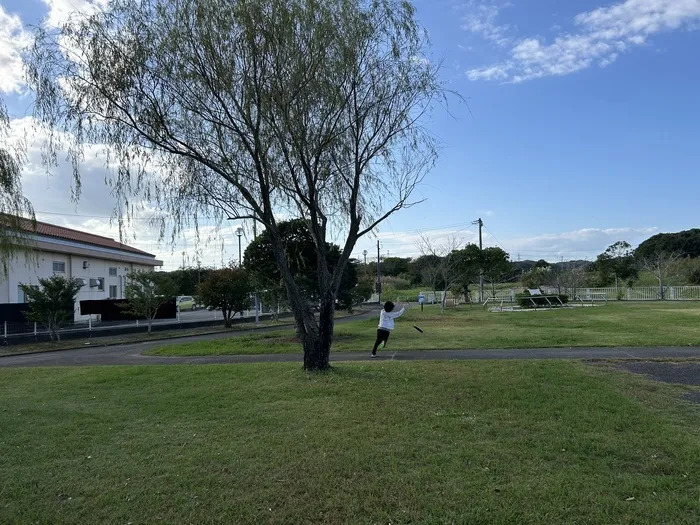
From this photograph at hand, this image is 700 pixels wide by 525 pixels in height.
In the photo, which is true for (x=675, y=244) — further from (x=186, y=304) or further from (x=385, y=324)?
(x=385, y=324)

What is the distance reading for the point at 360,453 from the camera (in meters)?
4.99

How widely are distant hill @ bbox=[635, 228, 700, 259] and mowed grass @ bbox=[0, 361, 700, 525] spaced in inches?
2580

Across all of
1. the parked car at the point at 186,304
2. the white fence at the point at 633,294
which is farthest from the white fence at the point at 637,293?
the parked car at the point at 186,304

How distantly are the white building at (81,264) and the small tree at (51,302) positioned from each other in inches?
144

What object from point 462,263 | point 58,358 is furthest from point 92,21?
point 462,263

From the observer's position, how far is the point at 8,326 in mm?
22016

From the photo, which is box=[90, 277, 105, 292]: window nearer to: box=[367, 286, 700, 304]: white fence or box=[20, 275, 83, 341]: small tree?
box=[20, 275, 83, 341]: small tree

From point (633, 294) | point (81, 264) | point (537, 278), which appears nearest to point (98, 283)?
point (81, 264)

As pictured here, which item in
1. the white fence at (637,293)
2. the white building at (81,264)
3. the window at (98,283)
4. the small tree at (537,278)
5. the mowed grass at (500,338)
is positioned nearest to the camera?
the mowed grass at (500,338)

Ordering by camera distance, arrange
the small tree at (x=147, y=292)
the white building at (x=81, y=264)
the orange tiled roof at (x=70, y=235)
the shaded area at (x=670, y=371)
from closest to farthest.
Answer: the shaded area at (x=670, y=371) < the small tree at (x=147, y=292) < the white building at (x=81, y=264) < the orange tiled roof at (x=70, y=235)

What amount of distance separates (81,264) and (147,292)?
10.4 m

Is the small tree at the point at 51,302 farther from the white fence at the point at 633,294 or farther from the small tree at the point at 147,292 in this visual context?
the white fence at the point at 633,294

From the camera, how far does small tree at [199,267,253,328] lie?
26.0 metres

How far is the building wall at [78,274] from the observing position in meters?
25.9
